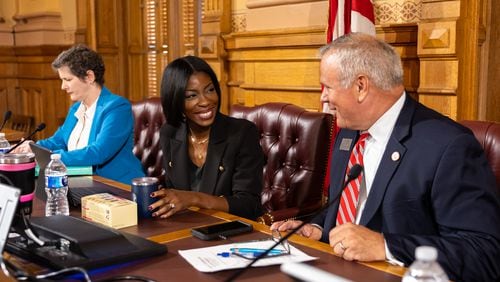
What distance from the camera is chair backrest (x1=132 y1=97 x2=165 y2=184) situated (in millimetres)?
3363

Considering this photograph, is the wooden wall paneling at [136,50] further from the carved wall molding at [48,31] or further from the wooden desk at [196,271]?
the wooden desk at [196,271]

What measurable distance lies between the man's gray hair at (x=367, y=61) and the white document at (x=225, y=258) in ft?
1.62

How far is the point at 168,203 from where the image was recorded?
1876 mm

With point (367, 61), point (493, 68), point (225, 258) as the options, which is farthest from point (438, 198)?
point (493, 68)

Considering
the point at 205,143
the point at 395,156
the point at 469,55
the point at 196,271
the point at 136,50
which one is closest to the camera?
the point at 196,271

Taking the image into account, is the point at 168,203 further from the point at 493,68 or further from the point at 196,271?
the point at 493,68

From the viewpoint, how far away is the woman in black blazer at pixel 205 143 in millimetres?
2340

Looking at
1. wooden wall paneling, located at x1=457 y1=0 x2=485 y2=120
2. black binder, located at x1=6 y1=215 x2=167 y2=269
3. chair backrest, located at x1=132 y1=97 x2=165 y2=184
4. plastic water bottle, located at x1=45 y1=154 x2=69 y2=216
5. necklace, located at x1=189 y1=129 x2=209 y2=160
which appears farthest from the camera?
chair backrest, located at x1=132 y1=97 x2=165 y2=184

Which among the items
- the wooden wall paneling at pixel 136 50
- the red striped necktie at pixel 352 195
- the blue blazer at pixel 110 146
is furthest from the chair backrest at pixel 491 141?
the wooden wall paneling at pixel 136 50

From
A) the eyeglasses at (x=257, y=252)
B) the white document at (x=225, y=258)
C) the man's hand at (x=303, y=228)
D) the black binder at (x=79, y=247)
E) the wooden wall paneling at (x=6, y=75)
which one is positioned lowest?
the man's hand at (x=303, y=228)

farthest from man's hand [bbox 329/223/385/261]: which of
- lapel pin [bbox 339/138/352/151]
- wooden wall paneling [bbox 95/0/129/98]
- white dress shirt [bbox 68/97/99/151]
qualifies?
wooden wall paneling [bbox 95/0/129/98]

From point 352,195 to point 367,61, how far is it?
390mm

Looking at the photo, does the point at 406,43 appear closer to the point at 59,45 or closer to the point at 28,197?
the point at 28,197

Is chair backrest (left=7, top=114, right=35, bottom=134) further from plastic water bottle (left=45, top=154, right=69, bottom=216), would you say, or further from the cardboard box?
the cardboard box
